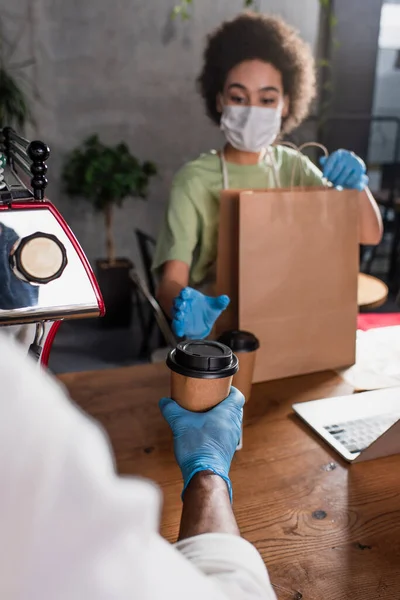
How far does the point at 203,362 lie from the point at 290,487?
0.99 feet

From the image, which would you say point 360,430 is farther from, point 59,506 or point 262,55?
point 262,55

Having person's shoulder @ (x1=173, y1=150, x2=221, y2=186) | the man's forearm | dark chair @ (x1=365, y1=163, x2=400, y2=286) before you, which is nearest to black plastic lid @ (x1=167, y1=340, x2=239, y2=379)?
the man's forearm

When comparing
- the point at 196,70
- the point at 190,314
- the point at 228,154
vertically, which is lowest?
the point at 190,314

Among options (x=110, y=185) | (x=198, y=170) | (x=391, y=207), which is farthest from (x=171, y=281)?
(x=391, y=207)

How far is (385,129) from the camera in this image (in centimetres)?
454

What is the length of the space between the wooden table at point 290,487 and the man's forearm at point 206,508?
0.18 meters

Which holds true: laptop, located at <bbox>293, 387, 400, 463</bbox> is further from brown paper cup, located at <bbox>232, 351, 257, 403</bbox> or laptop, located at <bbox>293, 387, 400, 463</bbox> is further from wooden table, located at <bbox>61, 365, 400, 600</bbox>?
brown paper cup, located at <bbox>232, 351, 257, 403</bbox>

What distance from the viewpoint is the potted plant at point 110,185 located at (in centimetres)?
350

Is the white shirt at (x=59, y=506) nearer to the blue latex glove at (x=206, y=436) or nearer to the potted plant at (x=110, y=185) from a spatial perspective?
the blue latex glove at (x=206, y=436)

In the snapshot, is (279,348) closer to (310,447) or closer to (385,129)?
(310,447)

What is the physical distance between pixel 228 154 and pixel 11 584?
1591 millimetres

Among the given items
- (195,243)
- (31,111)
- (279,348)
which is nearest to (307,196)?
(279,348)

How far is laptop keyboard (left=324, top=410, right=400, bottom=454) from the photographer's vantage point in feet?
3.37

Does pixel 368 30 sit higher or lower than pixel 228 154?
higher
